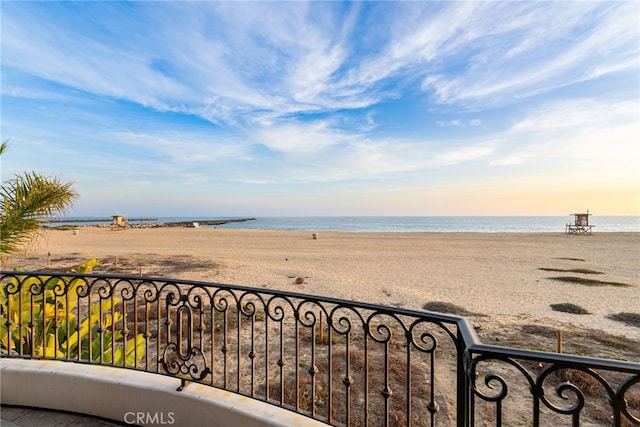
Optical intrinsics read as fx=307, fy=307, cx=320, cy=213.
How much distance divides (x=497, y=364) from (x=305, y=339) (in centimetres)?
388

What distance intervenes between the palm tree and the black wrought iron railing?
1.57 ft

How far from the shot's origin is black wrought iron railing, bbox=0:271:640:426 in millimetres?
2031

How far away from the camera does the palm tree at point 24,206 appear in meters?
3.64

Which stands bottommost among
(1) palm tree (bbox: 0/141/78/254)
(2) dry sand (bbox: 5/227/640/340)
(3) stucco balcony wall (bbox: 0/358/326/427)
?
(2) dry sand (bbox: 5/227/640/340)

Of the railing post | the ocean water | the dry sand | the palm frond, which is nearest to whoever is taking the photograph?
the railing post

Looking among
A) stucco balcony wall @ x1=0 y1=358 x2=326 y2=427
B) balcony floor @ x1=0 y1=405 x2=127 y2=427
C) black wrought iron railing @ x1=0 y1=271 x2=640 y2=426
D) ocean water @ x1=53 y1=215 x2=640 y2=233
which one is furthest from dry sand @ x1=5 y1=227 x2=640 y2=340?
ocean water @ x1=53 y1=215 x2=640 y2=233

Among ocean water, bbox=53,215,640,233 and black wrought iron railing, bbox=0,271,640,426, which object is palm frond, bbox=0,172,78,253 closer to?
black wrought iron railing, bbox=0,271,640,426

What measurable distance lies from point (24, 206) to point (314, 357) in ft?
12.7

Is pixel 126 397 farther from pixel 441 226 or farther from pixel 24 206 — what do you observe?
pixel 441 226

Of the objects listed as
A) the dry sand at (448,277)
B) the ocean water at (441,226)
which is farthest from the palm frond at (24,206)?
the ocean water at (441,226)

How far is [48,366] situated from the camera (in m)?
3.06

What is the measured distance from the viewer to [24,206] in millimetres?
3699

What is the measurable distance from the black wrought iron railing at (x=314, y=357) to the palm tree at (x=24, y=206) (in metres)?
0.48

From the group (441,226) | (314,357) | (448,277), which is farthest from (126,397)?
(441,226)
